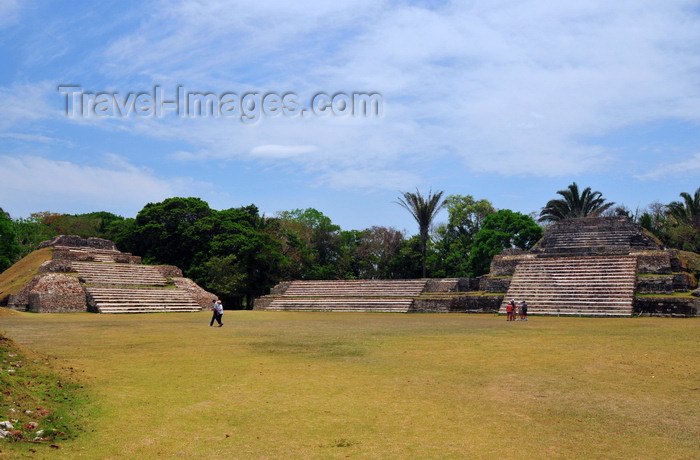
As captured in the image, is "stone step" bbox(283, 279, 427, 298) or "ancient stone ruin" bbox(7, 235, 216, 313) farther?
"stone step" bbox(283, 279, 427, 298)

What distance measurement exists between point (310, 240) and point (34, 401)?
4803 centimetres

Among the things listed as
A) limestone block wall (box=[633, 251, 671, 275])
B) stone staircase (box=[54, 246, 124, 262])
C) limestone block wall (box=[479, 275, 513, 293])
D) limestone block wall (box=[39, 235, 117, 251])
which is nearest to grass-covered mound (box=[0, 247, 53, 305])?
stone staircase (box=[54, 246, 124, 262])

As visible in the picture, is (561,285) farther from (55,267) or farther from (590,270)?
(55,267)

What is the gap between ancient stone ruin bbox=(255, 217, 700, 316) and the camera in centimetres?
2330

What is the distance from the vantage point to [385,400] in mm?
6809

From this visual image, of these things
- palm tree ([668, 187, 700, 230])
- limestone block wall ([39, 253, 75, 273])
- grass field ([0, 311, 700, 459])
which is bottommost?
grass field ([0, 311, 700, 459])

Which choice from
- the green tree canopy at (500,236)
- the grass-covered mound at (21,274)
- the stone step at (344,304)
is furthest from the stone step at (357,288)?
the grass-covered mound at (21,274)

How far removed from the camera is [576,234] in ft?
108

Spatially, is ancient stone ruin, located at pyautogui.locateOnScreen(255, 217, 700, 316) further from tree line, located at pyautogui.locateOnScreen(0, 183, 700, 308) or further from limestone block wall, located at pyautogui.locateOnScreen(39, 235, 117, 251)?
limestone block wall, located at pyautogui.locateOnScreen(39, 235, 117, 251)

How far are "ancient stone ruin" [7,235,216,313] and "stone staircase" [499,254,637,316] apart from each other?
58.7 feet

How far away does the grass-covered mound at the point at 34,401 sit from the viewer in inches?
200

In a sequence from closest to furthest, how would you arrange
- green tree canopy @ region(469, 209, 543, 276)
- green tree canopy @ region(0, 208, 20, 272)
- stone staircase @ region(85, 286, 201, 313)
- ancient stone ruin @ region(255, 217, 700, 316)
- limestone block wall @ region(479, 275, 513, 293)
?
ancient stone ruin @ region(255, 217, 700, 316)
stone staircase @ region(85, 286, 201, 313)
limestone block wall @ region(479, 275, 513, 293)
green tree canopy @ region(0, 208, 20, 272)
green tree canopy @ region(469, 209, 543, 276)

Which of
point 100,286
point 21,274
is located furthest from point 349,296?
point 21,274

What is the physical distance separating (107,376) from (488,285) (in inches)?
916
